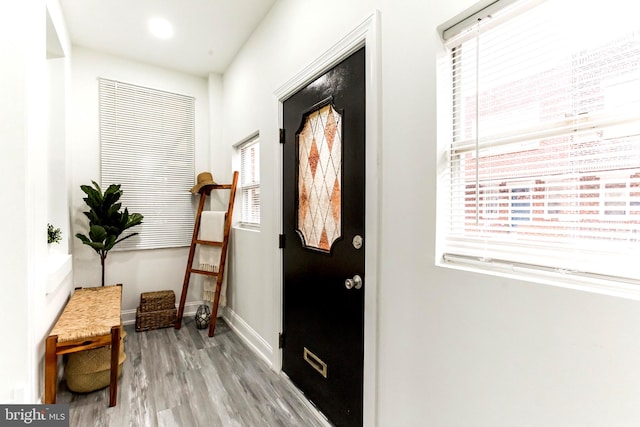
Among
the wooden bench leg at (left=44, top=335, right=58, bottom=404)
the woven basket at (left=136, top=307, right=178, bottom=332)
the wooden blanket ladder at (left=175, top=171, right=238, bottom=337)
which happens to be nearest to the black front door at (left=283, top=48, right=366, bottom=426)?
the wooden blanket ladder at (left=175, top=171, right=238, bottom=337)

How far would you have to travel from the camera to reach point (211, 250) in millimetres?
3344

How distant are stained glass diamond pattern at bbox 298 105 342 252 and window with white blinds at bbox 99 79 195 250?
220 cm

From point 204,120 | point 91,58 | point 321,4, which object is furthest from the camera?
point 204,120

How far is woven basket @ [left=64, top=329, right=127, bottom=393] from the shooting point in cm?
211

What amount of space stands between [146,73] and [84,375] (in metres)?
3.09

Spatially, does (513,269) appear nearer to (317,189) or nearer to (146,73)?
(317,189)

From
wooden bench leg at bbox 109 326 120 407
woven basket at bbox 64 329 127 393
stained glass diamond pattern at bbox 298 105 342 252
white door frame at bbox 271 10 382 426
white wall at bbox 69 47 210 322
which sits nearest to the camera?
white door frame at bbox 271 10 382 426

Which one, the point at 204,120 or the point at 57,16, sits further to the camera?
the point at 204,120

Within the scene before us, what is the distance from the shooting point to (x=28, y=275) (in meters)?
1.48

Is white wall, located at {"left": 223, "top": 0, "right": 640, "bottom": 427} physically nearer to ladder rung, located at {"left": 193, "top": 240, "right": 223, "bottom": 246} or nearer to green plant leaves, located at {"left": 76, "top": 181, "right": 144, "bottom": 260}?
ladder rung, located at {"left": 193, "top": 240, "right": 223, "bottom": 246}

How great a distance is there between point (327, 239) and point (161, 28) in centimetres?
257

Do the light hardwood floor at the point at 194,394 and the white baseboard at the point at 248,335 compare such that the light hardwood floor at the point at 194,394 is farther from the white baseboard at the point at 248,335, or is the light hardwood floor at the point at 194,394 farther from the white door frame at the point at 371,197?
the white door frame at the point at 371,197

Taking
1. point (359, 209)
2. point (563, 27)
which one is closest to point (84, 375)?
point (359, 209)

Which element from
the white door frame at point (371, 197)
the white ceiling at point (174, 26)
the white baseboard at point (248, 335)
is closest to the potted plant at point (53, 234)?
the white baseboard at point (248, 335)
